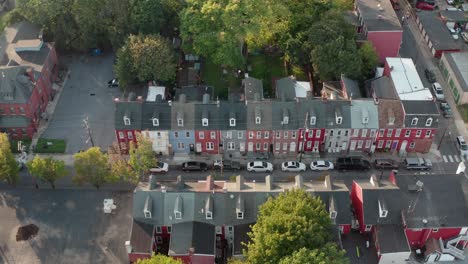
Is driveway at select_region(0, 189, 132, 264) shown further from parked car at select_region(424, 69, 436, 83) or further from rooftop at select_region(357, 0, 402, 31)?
parked car at select_region(424, 69, 436, 83)

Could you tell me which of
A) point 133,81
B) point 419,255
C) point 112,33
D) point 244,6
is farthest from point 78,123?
point 419,255

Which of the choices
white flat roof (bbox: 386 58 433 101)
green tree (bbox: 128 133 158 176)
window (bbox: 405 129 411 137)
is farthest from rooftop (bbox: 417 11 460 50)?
green tree (bbox: 128 133 158 176)

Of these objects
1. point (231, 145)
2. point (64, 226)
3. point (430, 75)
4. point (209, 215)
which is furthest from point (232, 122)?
point (430, 75)

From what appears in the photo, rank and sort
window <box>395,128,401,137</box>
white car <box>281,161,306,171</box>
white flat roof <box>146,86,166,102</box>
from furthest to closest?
white flat roof <box>146,86,166,102</box>, white car <box>281,161,306,171</box>, window <box>395,128,401,137</box>

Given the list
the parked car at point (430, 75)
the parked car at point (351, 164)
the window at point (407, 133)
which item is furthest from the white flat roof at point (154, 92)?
the parked car at point (430, 75)

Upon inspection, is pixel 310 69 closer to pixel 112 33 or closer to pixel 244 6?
pixel 244 6

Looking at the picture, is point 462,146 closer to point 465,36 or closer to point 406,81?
point 406,81
